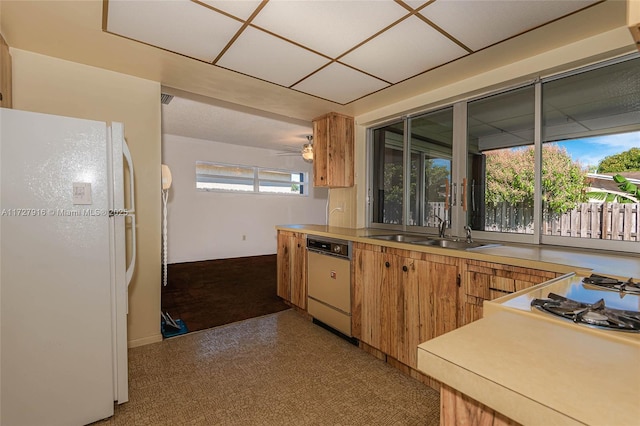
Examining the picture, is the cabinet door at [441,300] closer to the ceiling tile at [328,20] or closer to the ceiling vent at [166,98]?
the ceiling tile at [328,20]

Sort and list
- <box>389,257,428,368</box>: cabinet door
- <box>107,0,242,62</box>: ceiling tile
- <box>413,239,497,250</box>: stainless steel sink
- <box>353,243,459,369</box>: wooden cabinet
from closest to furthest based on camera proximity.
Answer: <box>107,0,242,62</box>: ceiling tile → <box>353,243,459,369</box>: wooden cabinet → <box>389,257,428,368</box>: cabinet door → <box>413,239,497,250</box>: stainless steel sink

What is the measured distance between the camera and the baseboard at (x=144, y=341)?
8.45 feet

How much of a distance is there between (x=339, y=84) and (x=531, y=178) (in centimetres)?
178

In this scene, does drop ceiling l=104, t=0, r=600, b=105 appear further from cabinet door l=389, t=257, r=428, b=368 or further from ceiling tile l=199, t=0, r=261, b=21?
cabinet door l=389, t=257, r=428, b=368

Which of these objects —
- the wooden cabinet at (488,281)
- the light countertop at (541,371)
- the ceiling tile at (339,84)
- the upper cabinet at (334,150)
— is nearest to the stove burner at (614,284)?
the wooden cabinet at (488,281)

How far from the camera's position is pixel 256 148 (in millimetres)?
7094

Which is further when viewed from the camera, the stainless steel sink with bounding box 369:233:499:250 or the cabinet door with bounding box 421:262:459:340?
the stainless steel sink with bounding box 369:233:499:250

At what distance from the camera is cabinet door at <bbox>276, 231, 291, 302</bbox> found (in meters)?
3.58

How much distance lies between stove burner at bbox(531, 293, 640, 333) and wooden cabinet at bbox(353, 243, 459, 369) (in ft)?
3.36

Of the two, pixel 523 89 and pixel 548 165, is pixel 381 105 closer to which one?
pixel 523 89

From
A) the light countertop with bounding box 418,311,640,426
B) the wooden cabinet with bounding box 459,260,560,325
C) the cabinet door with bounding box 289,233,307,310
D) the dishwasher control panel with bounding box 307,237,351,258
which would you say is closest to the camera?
the light countertop with bounding box 418,311,640,426

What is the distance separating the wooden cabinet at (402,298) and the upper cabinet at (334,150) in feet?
4.19

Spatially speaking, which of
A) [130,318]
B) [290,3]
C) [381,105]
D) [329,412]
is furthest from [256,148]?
[329,412]

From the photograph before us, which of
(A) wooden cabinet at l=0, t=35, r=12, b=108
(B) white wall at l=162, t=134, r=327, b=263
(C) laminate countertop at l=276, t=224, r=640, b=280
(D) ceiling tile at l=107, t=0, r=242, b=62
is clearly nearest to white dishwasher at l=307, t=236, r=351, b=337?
(C) laminate countertop at l=276, t=224, r=640, b=280
